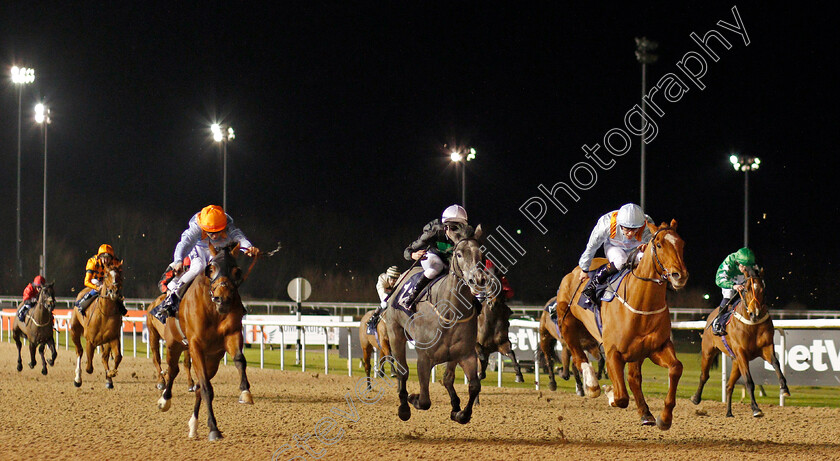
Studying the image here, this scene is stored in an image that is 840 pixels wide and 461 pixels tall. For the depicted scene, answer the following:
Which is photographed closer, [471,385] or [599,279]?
[471,385]

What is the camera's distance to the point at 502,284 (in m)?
10.7

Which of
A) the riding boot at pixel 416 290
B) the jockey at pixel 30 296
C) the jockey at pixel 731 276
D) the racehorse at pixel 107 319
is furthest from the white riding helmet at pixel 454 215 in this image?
the jockey at pixel 30 296

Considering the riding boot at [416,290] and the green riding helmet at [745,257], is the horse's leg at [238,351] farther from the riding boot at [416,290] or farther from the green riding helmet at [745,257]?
the green riding helmet at [745,257]

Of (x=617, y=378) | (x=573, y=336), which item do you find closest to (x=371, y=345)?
(x=573, y=336)

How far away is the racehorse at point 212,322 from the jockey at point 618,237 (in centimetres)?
336

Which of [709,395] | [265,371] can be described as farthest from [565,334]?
[265,371]

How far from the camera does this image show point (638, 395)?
733cm

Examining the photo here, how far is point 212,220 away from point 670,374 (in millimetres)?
4757

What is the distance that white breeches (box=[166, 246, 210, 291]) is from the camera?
29.9 ft

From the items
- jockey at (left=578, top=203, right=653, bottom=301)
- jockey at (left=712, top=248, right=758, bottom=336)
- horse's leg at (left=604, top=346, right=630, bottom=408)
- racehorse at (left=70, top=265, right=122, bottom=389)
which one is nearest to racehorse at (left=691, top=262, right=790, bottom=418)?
jockey at (left=712, top=248, right=758, bottom=336)

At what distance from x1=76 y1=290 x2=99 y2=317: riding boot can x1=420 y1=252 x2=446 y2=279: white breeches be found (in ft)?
26.4

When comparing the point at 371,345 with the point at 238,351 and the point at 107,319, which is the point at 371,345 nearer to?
the point at 107,319

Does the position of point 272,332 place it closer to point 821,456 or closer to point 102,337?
point 102,337

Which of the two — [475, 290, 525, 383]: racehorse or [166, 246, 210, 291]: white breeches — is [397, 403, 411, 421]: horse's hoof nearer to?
[475, 290, 525, 383]: racehorse
